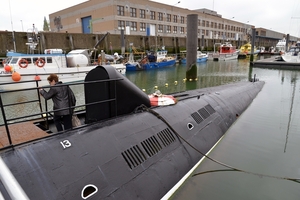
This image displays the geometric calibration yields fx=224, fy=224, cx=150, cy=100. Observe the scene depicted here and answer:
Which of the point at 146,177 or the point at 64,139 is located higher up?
the point at 64,139

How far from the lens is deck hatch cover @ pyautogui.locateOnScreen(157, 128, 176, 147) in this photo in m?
6.03

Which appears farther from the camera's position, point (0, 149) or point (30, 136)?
point (30, 136)

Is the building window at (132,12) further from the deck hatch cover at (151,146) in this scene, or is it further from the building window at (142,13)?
the deck hatch cover at (151,146)

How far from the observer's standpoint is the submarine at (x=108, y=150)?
11.9 ft

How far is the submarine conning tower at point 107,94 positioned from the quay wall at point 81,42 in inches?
1295

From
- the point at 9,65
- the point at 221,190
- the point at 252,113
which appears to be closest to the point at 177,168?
the point at 221,190

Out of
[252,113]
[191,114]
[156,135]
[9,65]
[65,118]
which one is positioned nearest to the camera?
[65,118]

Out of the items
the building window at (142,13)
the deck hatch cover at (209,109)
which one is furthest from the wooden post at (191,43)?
the building window at (142,13)

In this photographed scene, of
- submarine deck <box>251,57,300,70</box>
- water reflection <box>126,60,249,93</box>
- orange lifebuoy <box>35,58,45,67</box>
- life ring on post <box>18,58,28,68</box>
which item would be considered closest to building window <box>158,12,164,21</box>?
submarine deck <box>251,57,300,70</box>

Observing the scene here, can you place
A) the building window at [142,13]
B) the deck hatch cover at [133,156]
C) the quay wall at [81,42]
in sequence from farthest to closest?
the building window at [142,13] → the quay wall at [81,42] → the deck hatch cover at [133,156]

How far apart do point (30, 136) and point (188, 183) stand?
13.9 ft

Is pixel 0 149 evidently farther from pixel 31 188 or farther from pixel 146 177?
pixel 146 177

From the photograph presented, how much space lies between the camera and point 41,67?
2502 cm

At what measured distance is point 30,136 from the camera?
481 cm
